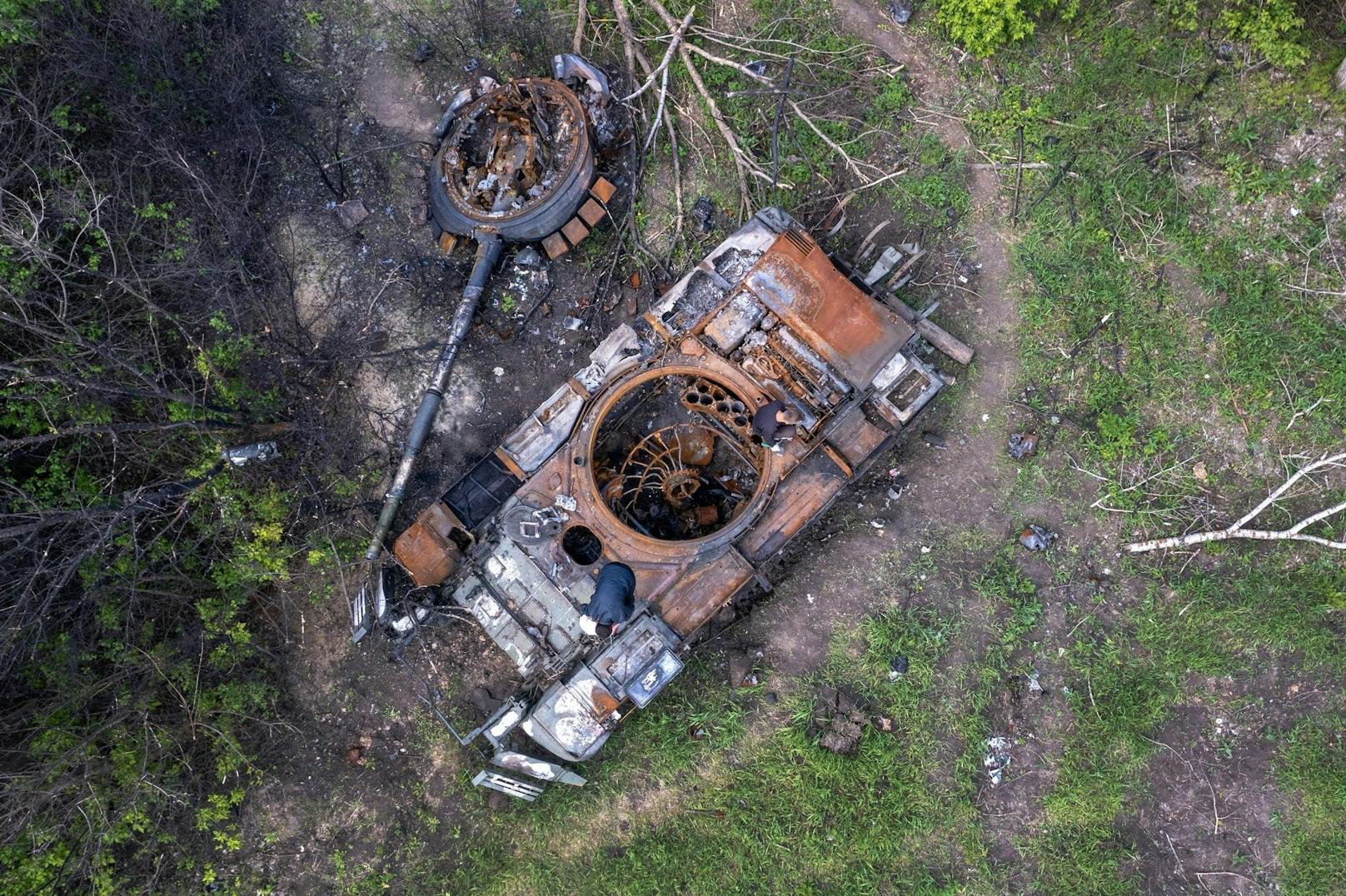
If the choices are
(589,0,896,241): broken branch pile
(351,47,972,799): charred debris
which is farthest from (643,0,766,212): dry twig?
(351,47,972,799): charred debris

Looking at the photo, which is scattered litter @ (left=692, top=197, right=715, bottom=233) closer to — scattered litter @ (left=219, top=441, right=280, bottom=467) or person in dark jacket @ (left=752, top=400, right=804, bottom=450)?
person in dark jacket @ (left=752, top=400, right=804, bottom=450)

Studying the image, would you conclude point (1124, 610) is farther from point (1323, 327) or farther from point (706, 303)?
point (706, 303)

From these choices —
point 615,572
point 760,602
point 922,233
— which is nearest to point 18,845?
point 615,572

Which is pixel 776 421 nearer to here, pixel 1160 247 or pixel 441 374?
pixel 441 374

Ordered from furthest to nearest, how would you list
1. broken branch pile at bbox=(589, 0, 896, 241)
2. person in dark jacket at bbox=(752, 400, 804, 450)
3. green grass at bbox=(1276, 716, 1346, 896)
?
1. broken branch pile at bbox=(589, 0, 896, 241)
2. green grass at bbox=(1276, 716, 1346, 896)
3. person in dark jacket at bbox=(752, 400, 804, 450)

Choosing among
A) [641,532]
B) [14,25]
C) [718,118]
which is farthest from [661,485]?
[14,25]

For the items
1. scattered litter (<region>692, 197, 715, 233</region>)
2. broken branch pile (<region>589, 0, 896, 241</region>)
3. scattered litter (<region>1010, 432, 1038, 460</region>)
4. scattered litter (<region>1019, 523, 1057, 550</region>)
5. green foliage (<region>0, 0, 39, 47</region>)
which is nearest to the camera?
green foliage (<region>0, 0, 39, 47</region>)
